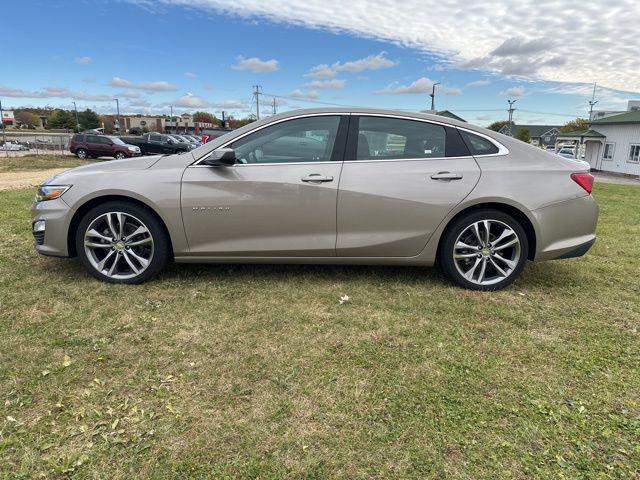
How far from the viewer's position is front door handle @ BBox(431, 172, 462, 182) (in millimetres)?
3777

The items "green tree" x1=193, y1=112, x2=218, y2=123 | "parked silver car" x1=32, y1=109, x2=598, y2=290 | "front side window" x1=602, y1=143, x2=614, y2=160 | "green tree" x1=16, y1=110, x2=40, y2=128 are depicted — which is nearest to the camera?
"parked silver car" x1=32, y1=109, x2=598, y2=290

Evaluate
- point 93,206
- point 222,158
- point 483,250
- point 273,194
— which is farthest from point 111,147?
point 483,250

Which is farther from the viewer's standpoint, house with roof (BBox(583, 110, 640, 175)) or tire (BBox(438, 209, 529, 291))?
house with roof (BBox(583, 110, 640, 175))

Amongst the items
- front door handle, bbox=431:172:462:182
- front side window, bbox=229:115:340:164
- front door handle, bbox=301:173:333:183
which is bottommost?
front door handle, bbox=301:173:333:183

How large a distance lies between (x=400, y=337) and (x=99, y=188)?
107 inches

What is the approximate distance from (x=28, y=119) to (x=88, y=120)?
33.6 meters

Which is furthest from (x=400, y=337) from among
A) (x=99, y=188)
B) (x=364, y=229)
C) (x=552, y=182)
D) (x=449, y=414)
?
(x=99, y=188)

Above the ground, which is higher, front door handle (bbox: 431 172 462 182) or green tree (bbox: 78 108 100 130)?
green tree (bbox: 78 108 100 130)

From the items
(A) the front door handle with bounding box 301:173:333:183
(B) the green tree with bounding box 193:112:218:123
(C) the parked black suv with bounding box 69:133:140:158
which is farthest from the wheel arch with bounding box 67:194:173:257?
(B) the green tree with bounding box 193:112:218:123

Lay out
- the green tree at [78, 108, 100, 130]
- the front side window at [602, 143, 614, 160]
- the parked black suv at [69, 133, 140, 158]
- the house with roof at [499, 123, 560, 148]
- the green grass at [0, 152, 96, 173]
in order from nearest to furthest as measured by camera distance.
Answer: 1. the green grass at [0, 152, 96, 173]
2. the parked black suv at [69, 133, 140, 158]
3. the front side window at [602, 143, 614, 160]
4. the house with roof at [499, 123, 560, 148]
5. the green tree at [78, 108, 100, 130]

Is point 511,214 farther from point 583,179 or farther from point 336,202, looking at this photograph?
point 336,202

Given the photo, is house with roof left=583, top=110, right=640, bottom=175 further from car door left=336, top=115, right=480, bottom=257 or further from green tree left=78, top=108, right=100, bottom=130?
green tree left=78, top=108, right=100, bottom=130

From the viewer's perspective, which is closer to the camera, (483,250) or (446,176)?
(446,176)

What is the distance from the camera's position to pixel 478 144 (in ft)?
12.8
